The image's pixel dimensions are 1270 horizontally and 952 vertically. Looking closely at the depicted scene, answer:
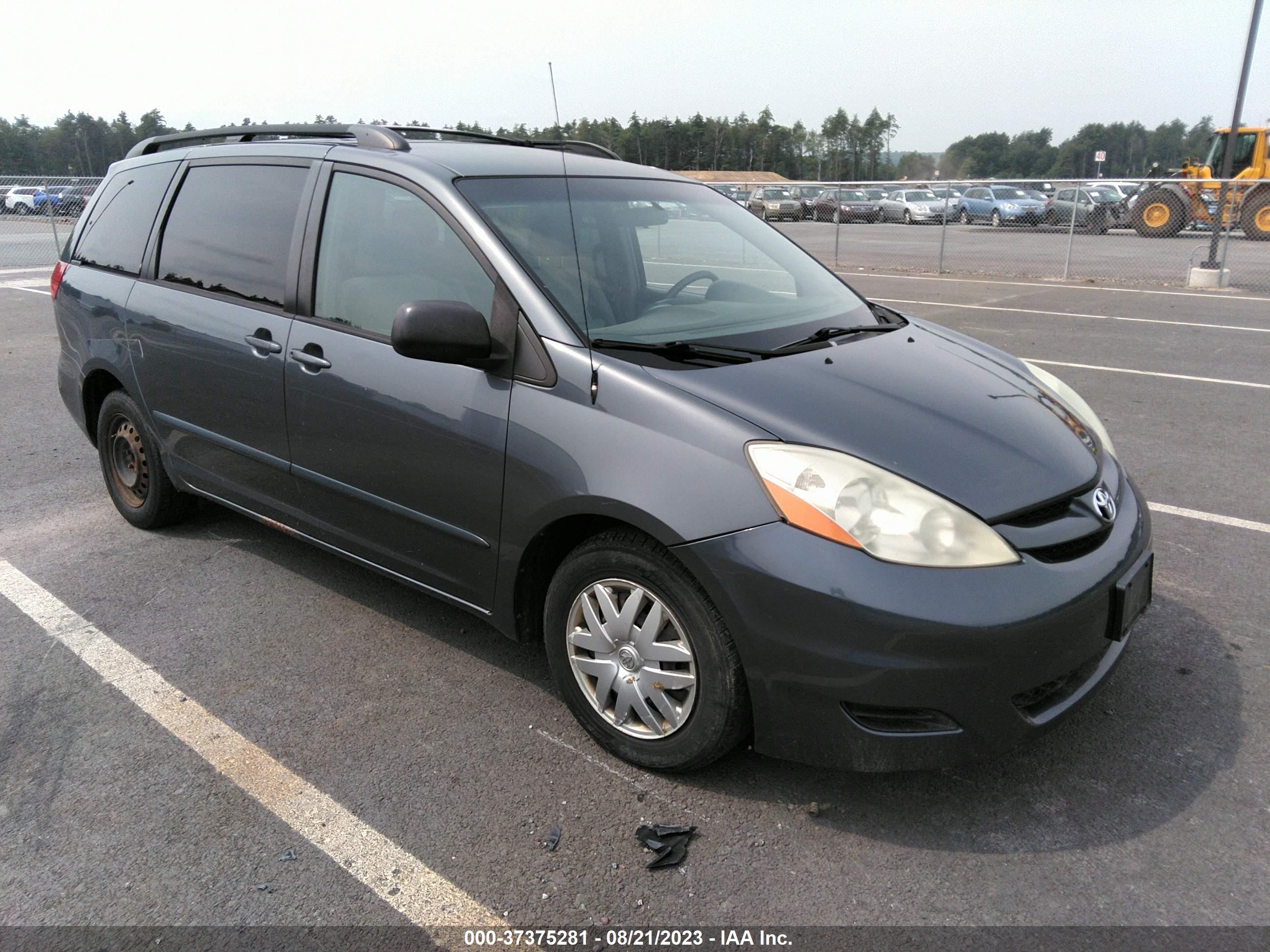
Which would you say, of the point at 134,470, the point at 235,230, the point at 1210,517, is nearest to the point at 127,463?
the point at 134,470

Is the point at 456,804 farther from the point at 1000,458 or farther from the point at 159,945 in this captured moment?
the point at 1000,458

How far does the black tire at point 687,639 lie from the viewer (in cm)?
252

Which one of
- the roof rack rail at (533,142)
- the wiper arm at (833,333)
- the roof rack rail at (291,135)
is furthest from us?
the roof rack rail at (533,142)

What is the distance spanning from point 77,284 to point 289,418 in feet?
6.52

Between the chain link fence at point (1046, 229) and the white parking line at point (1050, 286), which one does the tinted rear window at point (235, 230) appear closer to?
the white parking line at point (1050, 286)

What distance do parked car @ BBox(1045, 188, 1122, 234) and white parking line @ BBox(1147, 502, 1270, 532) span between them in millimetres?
17299

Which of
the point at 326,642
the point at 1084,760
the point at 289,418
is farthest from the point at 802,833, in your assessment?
the point at 289,418

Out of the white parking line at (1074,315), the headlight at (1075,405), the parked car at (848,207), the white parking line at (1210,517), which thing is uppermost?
the parked car at (848,207)

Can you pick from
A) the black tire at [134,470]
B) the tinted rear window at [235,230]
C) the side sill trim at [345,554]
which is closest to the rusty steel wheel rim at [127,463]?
the black tire at [134,470]

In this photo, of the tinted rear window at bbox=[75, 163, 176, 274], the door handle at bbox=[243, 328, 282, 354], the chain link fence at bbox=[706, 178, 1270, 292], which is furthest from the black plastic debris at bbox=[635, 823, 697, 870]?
the chain link fence at bbox=[706, 178, 1270, 292]

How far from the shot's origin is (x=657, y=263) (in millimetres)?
3639

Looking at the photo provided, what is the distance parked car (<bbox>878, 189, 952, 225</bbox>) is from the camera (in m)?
31.1

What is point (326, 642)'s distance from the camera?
11.9 feet

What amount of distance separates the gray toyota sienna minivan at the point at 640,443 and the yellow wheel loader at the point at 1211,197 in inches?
661
